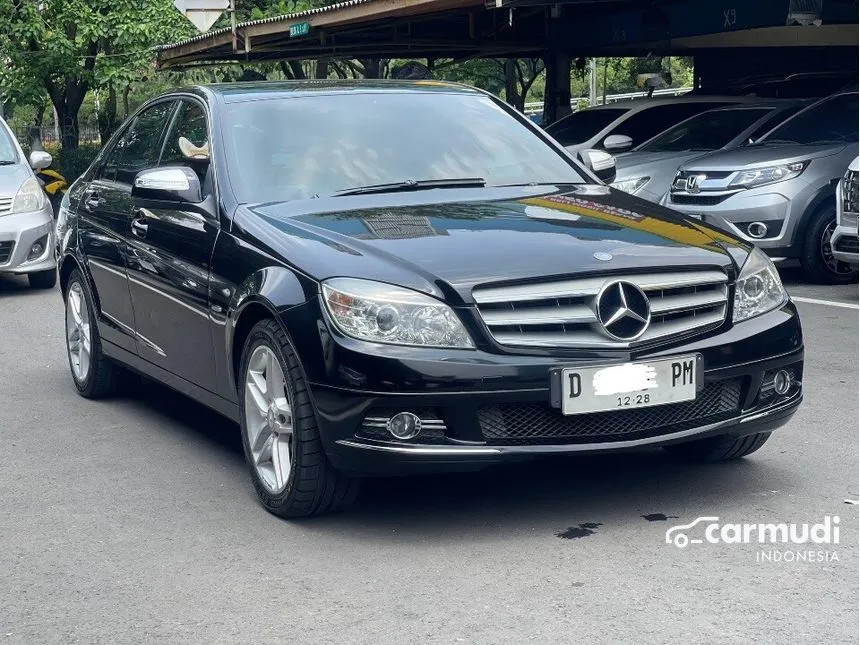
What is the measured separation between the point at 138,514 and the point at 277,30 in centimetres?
1736

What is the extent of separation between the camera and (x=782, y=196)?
1194cm

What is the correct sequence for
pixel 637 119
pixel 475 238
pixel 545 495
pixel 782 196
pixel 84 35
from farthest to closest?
pixel 84 35 → pixel 637 119 → pixel 782 196 → pixel 545 495 → pixel 475 238

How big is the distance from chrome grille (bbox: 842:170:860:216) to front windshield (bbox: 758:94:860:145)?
2255 millimetres

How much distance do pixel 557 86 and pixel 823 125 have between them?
1130 centimetres

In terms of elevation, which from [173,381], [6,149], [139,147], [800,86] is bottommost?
[800,86]

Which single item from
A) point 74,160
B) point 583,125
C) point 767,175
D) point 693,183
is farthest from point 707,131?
point 74,160

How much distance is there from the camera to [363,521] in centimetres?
513

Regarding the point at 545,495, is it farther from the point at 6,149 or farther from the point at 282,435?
the point at 6,149

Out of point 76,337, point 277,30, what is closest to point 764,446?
point 76,337

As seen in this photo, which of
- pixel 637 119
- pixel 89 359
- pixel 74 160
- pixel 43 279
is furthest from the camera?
pixel 74 160

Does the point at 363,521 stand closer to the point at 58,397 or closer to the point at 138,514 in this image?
the point at 138,514

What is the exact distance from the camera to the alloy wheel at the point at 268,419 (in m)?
5.11

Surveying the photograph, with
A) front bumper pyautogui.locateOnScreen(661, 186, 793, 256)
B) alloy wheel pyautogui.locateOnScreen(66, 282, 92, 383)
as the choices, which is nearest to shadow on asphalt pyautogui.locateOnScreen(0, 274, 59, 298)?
alloy wheel pyautogui.locateOnScreen(66, 282, 92, 383)

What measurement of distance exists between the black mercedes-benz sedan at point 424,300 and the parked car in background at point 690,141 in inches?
296
